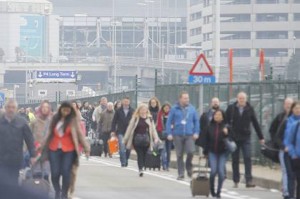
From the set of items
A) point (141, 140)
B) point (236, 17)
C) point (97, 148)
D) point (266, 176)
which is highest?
point (236, 17)

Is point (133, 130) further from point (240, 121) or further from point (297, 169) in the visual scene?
point (297, 169)

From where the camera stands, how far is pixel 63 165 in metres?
20.4

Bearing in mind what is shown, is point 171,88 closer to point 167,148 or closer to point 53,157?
point 167,148

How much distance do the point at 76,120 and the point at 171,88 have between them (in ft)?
72.1

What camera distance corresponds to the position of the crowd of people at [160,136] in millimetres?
19812

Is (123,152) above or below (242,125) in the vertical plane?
below

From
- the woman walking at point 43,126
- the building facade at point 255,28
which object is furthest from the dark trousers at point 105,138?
the building facade at point 255,28

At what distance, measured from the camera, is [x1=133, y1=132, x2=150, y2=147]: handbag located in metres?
28.1

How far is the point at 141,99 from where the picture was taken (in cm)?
5534

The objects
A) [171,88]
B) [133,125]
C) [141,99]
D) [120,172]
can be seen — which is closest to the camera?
[133,125]

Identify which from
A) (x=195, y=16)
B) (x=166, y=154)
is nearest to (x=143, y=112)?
(x=166, y=154)

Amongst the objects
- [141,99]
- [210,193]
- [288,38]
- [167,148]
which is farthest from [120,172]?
[288,38]

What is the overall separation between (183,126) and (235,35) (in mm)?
101983

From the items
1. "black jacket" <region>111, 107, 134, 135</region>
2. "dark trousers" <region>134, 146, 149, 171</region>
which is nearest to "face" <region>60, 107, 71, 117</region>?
"dark trousers" <region>134, 146, 149, 171</region>
